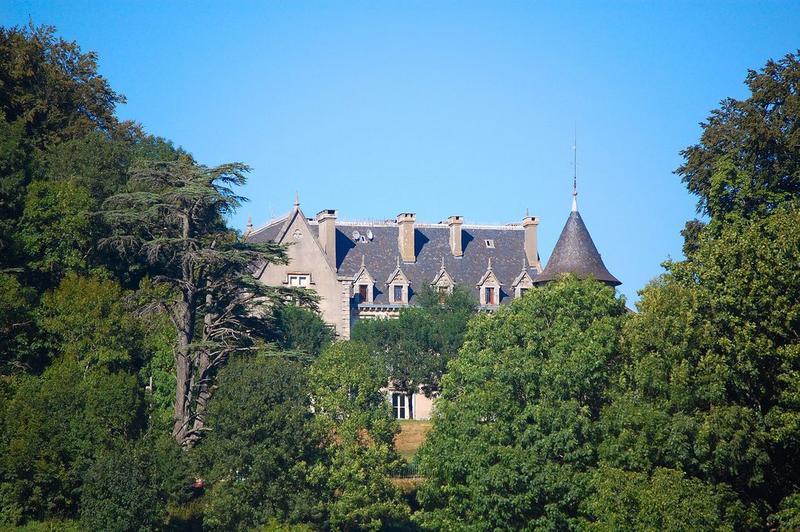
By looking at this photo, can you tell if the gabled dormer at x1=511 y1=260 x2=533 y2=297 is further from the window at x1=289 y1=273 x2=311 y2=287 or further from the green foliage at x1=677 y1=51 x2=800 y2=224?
the green foliage at x1=677 y1=51 x2=800 y2=224

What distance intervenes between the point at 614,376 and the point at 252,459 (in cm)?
1121

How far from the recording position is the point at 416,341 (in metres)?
73.8

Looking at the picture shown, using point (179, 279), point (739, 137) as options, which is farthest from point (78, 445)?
point (739, 137)

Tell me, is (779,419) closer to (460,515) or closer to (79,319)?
(460,515)

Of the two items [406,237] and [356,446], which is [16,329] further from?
[406,237]

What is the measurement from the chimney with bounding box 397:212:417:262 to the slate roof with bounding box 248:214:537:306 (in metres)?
0.38

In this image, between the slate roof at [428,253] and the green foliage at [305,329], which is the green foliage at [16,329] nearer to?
the green foliage at [305,329]

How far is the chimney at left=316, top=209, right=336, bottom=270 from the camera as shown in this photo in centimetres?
8313

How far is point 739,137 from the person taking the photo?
164ft

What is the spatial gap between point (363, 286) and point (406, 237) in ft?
17.5

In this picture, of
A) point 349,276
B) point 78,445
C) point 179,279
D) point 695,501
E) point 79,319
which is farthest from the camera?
point 349,276

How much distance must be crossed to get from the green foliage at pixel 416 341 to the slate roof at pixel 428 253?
288 inches

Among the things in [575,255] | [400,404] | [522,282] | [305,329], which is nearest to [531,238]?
[522,282]

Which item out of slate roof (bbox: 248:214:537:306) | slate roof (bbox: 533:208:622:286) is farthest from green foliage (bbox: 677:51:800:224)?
slate roof (bbox: 248:214:537:306)
